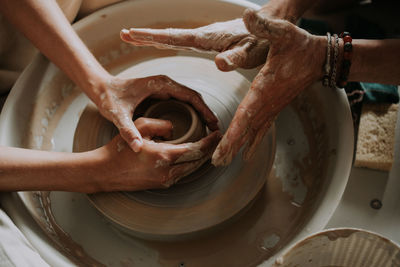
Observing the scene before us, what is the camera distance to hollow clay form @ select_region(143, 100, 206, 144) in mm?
1563

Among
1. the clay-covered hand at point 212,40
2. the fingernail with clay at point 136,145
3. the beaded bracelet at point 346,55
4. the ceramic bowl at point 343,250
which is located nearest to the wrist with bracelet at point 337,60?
the beaded bracelet at point 346,55

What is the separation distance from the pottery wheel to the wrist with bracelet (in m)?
0.33

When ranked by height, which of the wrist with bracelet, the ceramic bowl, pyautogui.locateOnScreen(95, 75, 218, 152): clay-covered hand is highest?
the wrist with bracelet

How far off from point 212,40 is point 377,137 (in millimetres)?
1034

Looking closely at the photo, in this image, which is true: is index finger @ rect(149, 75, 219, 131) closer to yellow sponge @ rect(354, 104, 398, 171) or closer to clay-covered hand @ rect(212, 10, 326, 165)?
clay-covered hand @ rect(212, 10, 326, 165)

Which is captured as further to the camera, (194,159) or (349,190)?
(349,190)

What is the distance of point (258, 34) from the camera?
1365 mm

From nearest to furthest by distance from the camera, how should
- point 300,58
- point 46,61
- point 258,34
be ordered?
point 258,34 < point 300,58 < point 46,61

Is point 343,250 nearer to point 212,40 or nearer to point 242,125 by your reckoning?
point 242,125

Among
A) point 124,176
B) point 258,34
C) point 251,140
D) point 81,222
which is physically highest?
point 258,34

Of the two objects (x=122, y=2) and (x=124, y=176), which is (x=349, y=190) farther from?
(x=122, y=2)

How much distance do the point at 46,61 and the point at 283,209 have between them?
1338 mm

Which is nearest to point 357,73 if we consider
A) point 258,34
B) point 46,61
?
point 258,34

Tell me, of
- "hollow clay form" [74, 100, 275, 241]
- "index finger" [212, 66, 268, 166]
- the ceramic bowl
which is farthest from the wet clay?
"index finger" [212, 66, 268, 166]
